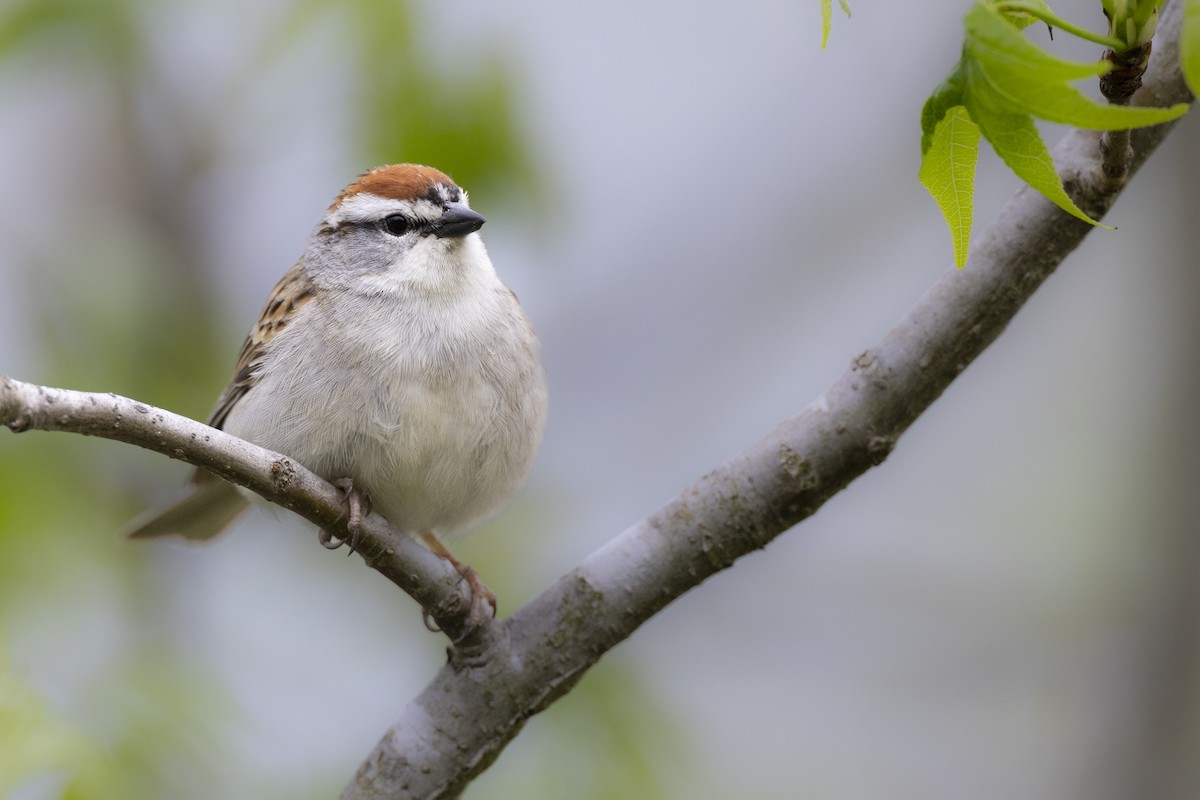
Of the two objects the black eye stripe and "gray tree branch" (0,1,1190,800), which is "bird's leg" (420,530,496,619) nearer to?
"gray tree branch" (0,1,1190,800)

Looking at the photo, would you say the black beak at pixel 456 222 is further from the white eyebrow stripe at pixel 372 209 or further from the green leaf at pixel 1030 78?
the green leaf at pixel 1030 78

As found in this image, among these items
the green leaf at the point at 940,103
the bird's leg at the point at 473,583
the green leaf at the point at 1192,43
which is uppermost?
the green leaf at the point at 1192,43

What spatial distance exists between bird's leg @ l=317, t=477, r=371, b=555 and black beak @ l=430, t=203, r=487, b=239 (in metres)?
0.89

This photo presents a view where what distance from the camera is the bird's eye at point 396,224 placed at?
370 cm

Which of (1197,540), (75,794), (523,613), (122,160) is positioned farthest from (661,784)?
(122,160)

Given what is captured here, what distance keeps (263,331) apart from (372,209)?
514mm

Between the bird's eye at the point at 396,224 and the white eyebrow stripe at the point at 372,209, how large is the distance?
0.01 meters

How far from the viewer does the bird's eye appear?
145 inches

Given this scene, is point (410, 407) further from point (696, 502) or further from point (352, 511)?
point (696, 502)

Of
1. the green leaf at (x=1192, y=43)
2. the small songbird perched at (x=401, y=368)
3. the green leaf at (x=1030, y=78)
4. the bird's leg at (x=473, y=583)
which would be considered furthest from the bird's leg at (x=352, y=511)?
the green leaf at (x=1192, y=43)

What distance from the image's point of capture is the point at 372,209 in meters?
3.77

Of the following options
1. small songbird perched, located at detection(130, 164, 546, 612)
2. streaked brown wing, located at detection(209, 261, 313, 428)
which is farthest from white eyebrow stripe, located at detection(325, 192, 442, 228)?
streaked brown wing, located at detection(209, 261, 313, 428)

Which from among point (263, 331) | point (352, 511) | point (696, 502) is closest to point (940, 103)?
point (696, 502)

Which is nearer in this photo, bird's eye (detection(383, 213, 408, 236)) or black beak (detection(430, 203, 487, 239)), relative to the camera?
black beak (detection(430, 203, 487, 239))
